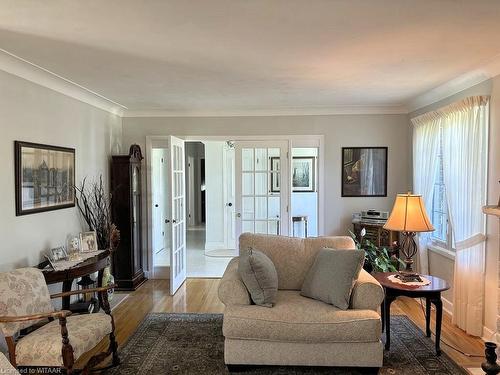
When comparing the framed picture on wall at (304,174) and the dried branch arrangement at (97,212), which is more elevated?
the framed picture on wall at (304,174)

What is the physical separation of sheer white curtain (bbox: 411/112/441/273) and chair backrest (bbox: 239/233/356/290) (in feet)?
4.68

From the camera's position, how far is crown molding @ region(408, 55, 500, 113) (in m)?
3.12

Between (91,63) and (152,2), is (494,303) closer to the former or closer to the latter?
(152,2)

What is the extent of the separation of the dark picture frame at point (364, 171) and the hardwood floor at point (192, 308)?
1502 millimetres

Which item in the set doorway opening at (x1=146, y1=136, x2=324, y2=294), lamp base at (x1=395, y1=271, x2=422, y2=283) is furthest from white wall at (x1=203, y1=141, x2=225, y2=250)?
lamp base at (x1=395, y1=271, x2=422, y2=283)

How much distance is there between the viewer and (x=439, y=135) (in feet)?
13.1

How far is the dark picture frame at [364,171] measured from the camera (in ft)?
16.9

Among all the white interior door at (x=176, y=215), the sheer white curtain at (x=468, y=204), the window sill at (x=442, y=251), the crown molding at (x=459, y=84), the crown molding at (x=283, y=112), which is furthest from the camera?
the crown molding at (x=283, y=112)

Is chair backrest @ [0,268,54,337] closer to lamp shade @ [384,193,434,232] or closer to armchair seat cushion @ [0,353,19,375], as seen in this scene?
armchair seat cushion @ [0,353,19,375]

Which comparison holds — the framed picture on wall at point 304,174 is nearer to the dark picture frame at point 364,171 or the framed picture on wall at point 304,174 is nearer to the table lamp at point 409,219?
the dark picture frame at point 364,171

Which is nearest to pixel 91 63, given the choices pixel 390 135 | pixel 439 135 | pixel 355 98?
pixel 355 98

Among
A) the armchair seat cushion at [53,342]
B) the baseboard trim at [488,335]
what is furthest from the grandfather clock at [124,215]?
the baseboard trim at [488,335]

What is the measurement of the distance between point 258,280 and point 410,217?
1.38 m

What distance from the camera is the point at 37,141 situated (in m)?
3.39
